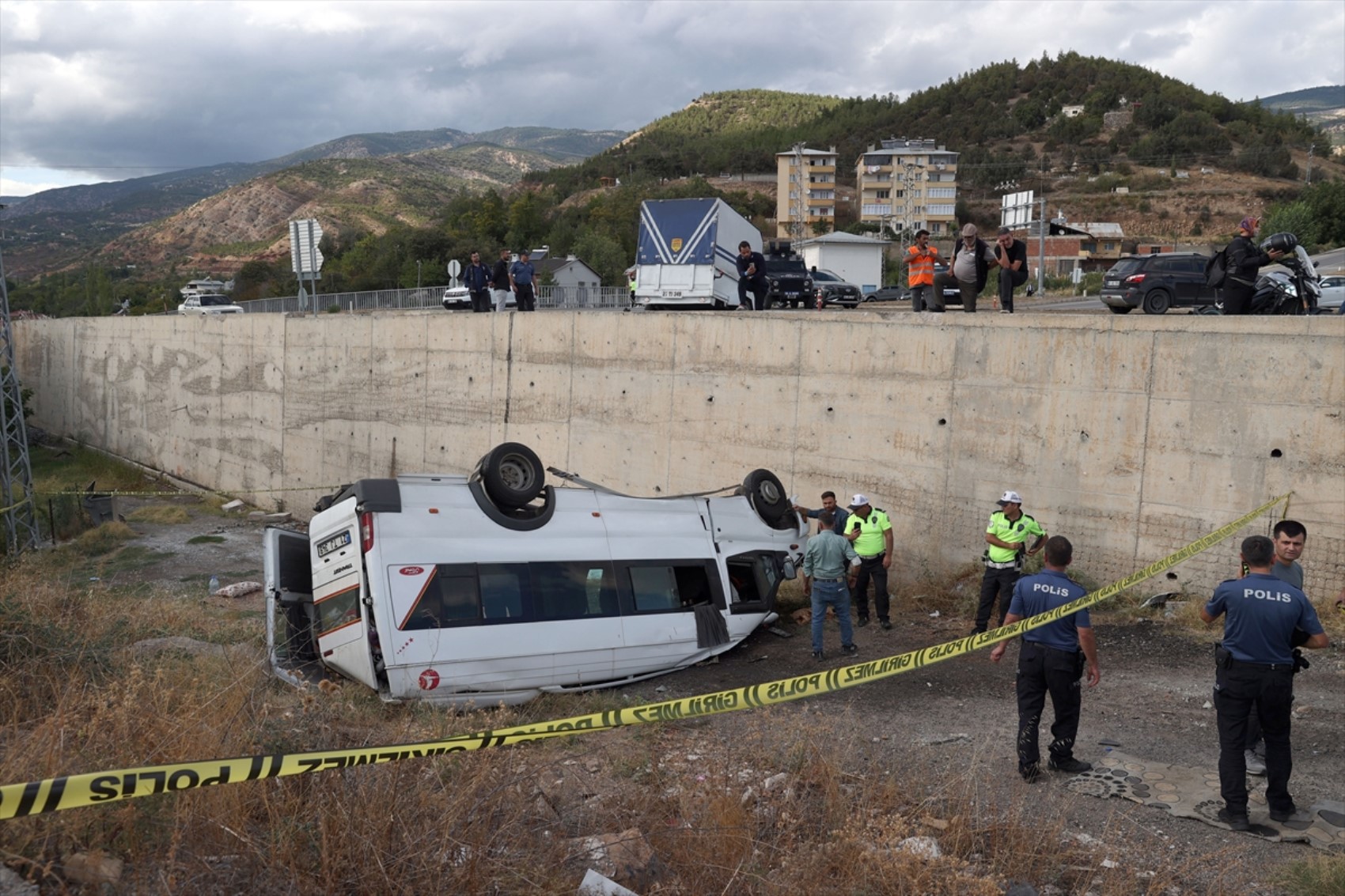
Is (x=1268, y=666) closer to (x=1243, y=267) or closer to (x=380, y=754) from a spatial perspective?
(x=380, y=754)

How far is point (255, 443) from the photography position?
2722 centimetres

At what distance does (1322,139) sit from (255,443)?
10210 centimetres

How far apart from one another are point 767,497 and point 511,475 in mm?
3261

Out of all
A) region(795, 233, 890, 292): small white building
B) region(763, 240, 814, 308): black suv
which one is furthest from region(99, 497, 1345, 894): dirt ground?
region(795, 233, 890, 292): small white building

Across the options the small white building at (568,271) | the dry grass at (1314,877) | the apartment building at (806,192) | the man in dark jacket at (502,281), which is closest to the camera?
the dry grass at (1314,877)

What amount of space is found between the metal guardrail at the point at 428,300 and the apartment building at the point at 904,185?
6432cm

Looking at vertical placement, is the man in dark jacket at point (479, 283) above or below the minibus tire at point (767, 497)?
above

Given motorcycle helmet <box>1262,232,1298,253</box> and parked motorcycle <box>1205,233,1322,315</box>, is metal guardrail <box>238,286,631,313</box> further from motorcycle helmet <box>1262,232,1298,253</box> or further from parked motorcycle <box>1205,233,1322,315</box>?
motorcycle helmet <box>1262,232,1298,253</box>

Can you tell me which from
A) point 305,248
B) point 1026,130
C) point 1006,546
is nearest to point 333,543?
point 1006,546

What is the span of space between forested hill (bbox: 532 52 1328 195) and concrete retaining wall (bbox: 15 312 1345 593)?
8074 centimetres

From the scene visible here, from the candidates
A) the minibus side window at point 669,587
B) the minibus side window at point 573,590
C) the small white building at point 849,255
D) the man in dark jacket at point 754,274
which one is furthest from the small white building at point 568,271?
the minibus side window at point 573,590

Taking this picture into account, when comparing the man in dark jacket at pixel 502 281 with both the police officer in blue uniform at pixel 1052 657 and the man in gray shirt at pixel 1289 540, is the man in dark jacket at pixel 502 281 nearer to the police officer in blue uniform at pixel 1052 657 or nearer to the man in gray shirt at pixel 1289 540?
the police officer in blue uniform at pixel 1052 657

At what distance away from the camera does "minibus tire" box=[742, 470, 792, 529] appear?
11.7m

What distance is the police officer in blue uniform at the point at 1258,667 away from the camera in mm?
5664
